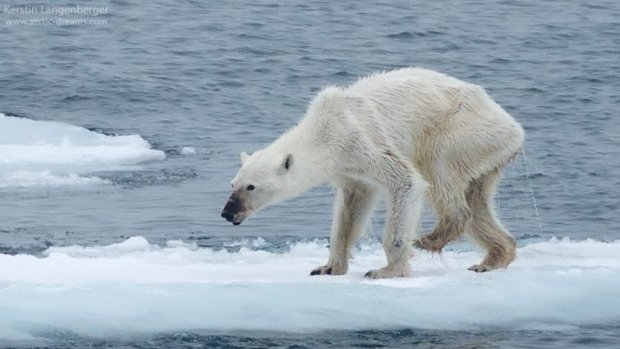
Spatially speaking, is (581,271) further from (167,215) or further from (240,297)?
(167,215)

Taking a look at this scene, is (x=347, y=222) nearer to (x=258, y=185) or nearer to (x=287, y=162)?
(x=287, y=162)

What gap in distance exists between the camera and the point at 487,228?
11156 millimetres

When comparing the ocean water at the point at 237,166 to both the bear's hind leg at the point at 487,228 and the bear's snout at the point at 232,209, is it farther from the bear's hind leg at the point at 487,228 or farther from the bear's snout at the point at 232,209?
the bear's snout at the point at 232,209

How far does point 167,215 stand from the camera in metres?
14.8

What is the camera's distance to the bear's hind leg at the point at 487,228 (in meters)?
11.1

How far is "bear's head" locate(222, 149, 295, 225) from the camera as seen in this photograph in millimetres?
10297

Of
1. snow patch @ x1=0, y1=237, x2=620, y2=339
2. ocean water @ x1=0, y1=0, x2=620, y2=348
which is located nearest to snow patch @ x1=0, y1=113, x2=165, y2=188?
ocean water @ x1=0, y1=0, x2=620, y2=348

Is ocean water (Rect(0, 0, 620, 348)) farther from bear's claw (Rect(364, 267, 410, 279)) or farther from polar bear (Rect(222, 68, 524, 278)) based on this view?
polar bear (Rect(222, 68, 524, 278))

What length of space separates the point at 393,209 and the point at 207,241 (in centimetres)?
340

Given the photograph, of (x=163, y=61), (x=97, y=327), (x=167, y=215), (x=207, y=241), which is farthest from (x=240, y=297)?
(x=163, y=61)

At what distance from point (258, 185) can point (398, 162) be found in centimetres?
102

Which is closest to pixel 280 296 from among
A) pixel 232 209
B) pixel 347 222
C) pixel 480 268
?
pixel 232 209

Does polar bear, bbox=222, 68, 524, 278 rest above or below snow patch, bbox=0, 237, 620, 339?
above

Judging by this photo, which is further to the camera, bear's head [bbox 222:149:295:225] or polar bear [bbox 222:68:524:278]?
polar bear [bbox 222:68:524:278]
